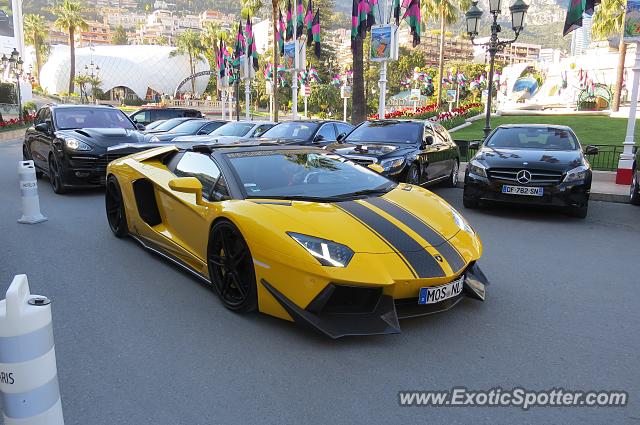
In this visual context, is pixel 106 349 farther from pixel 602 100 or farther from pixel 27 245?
pixel 602 100

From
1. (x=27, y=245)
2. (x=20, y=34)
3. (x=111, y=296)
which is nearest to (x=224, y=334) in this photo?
(x=111, y=296)

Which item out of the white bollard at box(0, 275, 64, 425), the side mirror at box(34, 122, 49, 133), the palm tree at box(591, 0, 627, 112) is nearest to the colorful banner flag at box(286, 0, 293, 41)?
the side mirror at box(34, 122, 49, 133)

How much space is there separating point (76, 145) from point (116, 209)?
3699 millimetres

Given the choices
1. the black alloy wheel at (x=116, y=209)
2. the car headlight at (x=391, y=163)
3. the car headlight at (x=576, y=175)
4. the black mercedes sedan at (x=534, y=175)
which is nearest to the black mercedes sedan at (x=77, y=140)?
the black alloy wheel at (x=116, y=209)

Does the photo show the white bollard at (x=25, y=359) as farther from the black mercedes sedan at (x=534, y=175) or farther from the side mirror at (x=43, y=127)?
the side mirror at (x=43, y=127)

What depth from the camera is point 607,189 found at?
10492mm

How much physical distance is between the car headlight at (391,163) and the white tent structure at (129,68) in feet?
360

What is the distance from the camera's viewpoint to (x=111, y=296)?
436 centimetres

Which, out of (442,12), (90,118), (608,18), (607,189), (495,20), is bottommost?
(607,189)

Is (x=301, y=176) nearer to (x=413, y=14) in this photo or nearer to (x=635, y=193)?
(x=635, y=193)

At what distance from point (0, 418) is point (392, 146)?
8.00 meters

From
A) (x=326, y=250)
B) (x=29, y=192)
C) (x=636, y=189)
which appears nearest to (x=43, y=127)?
(x=29, y=192)

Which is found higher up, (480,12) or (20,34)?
(20,34)

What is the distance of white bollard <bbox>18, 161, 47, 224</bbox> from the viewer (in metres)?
7.12
